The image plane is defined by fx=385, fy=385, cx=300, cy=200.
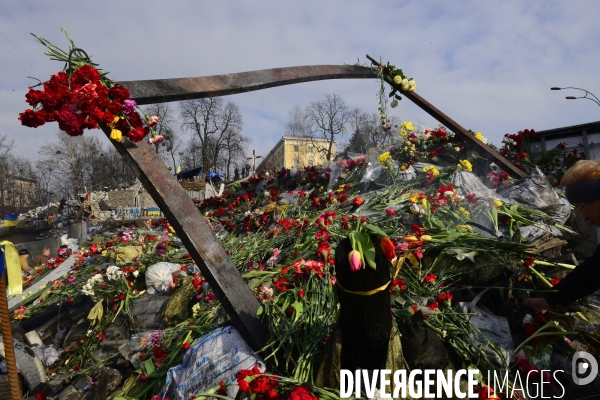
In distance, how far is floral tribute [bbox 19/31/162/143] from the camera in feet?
7.79

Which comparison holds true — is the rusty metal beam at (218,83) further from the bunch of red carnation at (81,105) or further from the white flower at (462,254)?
the white flower at (462,254)

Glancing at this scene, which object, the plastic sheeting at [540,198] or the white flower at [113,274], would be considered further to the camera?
the white flower at [113,274]

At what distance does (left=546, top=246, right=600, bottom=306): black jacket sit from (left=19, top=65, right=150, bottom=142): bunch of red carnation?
2.78 m

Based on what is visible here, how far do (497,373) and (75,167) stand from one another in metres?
41.9

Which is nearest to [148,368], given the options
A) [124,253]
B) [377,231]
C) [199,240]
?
[199,240]

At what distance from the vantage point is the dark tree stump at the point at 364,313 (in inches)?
71.2

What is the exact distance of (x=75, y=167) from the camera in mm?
37094

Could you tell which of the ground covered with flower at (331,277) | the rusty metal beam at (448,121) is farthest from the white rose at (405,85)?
the ground covered with flower at (331,277)

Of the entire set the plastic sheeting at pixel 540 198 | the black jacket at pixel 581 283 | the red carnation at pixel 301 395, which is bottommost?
the red carnation at pixel 301 395

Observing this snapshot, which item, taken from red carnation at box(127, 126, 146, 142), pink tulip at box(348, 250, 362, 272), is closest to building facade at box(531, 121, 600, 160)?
pink tulip at box(348, 250, 362, 272)

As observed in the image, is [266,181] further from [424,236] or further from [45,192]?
[45,192]

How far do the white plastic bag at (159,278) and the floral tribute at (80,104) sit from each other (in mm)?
2609

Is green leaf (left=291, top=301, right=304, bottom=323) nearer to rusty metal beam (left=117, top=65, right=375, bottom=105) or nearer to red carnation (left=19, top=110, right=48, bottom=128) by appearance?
rusty metal beam (left=117, top=65, right=375, bottom=105)

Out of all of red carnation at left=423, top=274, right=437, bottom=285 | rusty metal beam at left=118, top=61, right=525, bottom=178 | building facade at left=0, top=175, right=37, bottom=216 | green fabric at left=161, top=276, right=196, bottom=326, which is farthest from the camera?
building facade at left=0, top=175, right=37, bottom=216
